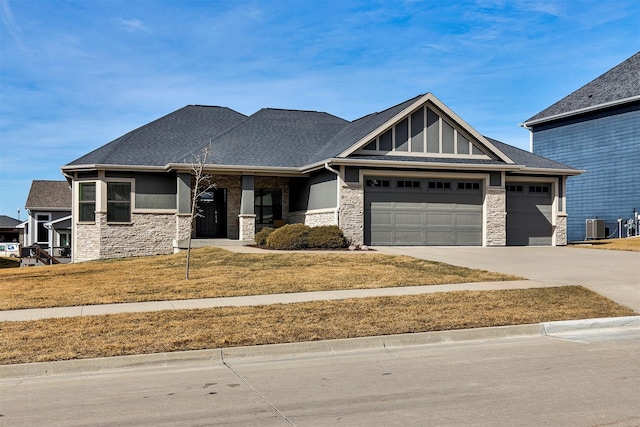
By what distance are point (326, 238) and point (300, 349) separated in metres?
14.0

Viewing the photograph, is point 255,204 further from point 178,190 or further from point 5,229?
point 5,229

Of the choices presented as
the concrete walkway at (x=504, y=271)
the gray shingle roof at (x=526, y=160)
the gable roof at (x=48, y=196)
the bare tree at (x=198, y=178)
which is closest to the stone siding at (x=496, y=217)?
the concrete walkway at (x=504, y=271)

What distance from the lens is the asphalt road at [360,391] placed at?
6.11m

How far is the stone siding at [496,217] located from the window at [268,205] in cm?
950

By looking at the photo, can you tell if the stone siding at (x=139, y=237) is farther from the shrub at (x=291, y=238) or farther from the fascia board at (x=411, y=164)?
the fascia board at (x=411, y=164)

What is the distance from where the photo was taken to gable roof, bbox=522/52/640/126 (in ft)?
116

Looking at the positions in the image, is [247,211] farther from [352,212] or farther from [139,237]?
[352,212]

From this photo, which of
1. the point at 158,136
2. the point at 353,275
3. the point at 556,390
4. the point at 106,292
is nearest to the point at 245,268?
the point at 353,275

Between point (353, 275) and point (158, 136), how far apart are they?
17.4m

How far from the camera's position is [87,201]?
93.1 feet

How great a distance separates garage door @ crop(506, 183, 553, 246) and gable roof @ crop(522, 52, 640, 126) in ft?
32.6

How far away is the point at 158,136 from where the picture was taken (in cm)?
3098

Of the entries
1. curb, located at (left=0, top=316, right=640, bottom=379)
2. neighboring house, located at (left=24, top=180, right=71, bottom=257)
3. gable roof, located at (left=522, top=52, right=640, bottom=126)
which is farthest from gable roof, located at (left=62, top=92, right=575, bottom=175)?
neighboring house, located at (left=24, top=180, right=71, bottom=257)

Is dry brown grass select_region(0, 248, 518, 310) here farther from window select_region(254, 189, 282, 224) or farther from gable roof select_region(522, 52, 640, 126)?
gable roof select_region(522, 52, 640, 126)
